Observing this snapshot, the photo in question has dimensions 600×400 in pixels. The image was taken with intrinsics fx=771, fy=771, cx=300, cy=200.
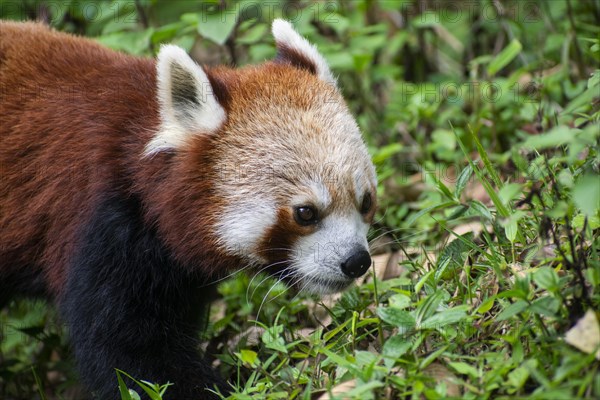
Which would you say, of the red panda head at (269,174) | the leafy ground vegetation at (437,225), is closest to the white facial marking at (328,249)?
the red panda head at (269,174)

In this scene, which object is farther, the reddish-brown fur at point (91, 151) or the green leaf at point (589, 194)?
the reddish-brown fur at point (91, 151)

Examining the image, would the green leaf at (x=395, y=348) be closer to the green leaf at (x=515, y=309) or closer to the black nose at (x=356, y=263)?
the green leaf at (x=515, y=309)

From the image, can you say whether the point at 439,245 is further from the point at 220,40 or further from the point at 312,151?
the point at 220,40

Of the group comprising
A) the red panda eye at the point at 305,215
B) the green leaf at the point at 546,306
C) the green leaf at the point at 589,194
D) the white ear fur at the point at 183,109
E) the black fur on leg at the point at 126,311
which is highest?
the green leaf at the point at 589,194

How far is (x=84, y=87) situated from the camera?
452 cm

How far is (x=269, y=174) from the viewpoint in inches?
160

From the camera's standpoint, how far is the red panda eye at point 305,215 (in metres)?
4.01

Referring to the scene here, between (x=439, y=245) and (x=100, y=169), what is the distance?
2236 mm

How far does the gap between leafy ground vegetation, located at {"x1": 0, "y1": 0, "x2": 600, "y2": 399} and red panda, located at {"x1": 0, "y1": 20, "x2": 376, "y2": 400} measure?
0.33m

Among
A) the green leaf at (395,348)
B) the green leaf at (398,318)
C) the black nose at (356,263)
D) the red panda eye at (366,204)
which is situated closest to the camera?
the green leaf at (395,348)

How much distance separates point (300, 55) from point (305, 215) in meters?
1.21

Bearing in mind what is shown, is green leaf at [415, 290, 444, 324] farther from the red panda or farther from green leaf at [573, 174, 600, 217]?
green leaf at [573, 174, 600, 217]

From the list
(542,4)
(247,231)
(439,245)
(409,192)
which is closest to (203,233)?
A: (247,231)

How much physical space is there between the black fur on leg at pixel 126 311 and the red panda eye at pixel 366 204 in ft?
3.50
